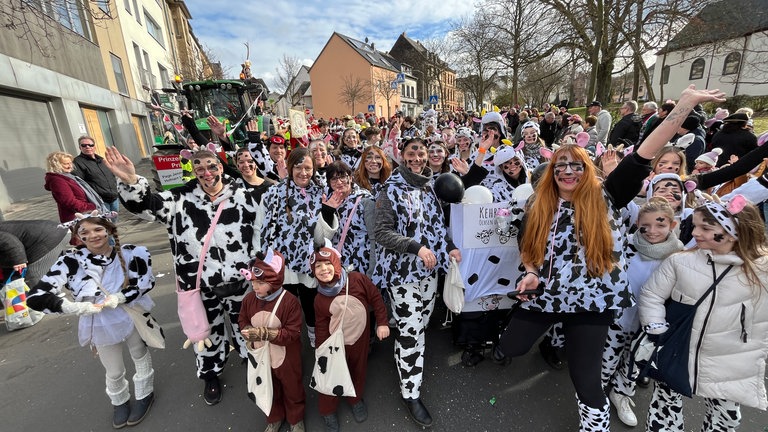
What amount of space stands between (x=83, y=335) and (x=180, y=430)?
3.21ft

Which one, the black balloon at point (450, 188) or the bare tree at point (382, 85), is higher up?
the bare tree at point (382, 85)

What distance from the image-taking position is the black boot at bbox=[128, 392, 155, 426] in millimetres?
2490

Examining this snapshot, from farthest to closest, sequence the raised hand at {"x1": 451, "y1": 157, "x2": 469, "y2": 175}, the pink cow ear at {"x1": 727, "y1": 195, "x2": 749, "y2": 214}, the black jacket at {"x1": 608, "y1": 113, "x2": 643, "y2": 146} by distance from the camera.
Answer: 1. the black jacket at {"x1": 608, "y1": 113, "x2": 643, "y2": 146}
2. the raised hand at {"x1": 451, "y1": 157, "x2": 469, "y2": 175}
3. the pink cow ear at {"x1": 727, "y1": 195, "x2": 749, "y2": 214}

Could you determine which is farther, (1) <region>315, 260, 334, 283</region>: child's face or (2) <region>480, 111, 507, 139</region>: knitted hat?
(2) <region>480, 111, 507, 139</region>: knitted hat

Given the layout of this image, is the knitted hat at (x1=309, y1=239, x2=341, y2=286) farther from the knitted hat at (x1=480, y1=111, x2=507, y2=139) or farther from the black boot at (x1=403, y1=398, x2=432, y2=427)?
the knitted hat at (x1=480, y1=111, x2=507, y2=139)

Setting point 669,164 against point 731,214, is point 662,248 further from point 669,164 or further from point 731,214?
point 669,164

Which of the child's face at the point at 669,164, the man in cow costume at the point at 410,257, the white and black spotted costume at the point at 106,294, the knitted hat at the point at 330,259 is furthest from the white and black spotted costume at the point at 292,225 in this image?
the child's face at the point at 669,164

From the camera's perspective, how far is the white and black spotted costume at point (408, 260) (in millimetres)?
2361

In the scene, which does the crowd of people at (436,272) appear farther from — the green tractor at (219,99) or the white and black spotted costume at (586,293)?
the green tractor at (219,99)

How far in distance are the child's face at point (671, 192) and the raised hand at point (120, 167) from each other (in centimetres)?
374

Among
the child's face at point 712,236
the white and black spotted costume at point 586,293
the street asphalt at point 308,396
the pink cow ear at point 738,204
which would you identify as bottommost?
the street asphalt at point 308,396

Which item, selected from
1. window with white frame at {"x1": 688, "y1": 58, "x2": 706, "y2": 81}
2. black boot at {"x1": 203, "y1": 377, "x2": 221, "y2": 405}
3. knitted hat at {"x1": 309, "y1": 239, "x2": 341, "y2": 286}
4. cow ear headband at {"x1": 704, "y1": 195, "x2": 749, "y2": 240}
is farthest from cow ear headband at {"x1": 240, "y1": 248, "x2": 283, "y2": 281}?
window with white frame at {"x1": 688, "y1": 58, "x2": 706, "y2": 81}

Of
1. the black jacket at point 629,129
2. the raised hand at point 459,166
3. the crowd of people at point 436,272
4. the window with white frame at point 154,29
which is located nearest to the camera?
the crowd of people at point 436,272

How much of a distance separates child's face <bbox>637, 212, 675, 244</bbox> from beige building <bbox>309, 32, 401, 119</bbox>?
37.7m
